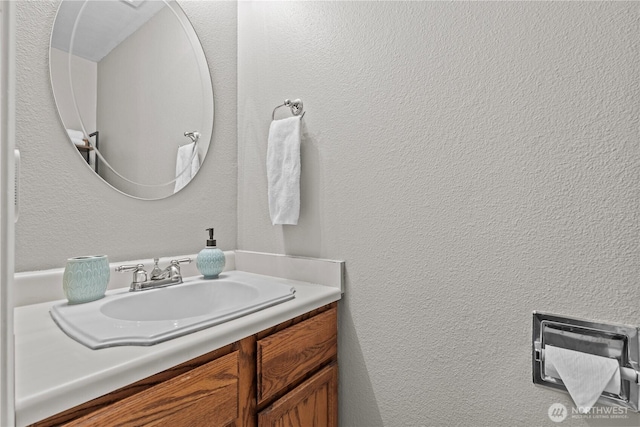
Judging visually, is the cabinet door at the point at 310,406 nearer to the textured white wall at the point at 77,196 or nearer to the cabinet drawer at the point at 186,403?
the cabinet drawer at the point at 186,403

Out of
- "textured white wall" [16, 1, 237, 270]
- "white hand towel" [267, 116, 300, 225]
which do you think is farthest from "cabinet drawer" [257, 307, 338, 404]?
"textured white wall" [16, 1, 237, 270]

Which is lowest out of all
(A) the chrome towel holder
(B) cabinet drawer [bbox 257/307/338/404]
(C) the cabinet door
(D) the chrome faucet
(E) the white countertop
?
(C) the cabinet door

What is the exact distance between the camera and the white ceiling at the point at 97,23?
98 cm

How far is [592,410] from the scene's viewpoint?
767 millimetres

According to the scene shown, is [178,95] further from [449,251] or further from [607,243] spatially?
[607,243]

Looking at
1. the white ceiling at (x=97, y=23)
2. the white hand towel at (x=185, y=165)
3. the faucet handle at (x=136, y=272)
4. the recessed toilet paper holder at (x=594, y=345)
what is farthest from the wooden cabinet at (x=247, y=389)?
the white ceiling at (x=97, y=23)

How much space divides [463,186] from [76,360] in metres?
0.94

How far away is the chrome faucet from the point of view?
1.04m

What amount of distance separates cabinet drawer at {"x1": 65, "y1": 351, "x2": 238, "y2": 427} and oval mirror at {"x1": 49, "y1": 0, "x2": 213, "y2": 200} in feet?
2.36

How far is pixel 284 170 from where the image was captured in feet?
4.07

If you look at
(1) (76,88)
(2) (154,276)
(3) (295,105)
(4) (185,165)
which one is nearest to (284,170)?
(3) (295,105)

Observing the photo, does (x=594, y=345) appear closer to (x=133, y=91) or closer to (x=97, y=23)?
(x=133, y=91)

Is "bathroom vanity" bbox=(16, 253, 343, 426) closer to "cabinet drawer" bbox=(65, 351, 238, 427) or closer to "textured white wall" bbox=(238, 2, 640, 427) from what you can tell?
"cabinet drawer" bbox=(65, 351, 238, 427)

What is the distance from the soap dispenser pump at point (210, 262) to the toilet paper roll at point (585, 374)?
1.02m
